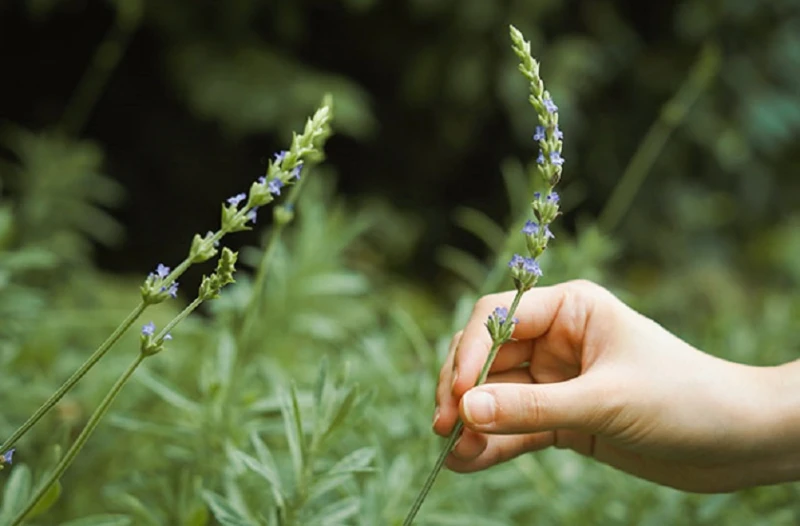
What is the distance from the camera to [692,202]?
4543 millimetres

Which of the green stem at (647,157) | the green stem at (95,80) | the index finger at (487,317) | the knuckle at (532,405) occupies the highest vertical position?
the green stem at (647,157)

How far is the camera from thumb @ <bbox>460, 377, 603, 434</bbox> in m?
0.95

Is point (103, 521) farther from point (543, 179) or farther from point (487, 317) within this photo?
point (543, 179)

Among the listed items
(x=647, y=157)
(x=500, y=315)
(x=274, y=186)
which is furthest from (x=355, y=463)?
(x=647, y=157)

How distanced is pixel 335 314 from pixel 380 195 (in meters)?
1.34

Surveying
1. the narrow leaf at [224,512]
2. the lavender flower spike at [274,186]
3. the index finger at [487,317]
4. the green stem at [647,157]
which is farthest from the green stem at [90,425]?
the green stem at [647,157]

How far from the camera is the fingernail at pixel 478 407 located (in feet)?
3.11

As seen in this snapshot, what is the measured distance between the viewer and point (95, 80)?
12.9ft

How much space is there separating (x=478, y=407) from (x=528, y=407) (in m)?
0.06

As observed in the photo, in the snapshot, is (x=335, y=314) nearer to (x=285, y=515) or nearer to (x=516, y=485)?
(x=516, y=485)

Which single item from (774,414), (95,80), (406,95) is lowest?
(774,414)

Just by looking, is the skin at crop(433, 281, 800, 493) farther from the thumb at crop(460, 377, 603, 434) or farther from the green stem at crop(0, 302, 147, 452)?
the green stem at crop(0, 302, 147, 452)

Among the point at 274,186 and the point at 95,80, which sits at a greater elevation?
the point at 95,80

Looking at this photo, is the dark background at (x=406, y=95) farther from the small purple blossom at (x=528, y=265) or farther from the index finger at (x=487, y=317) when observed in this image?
the small purple blossom at (x=528, y=265)
